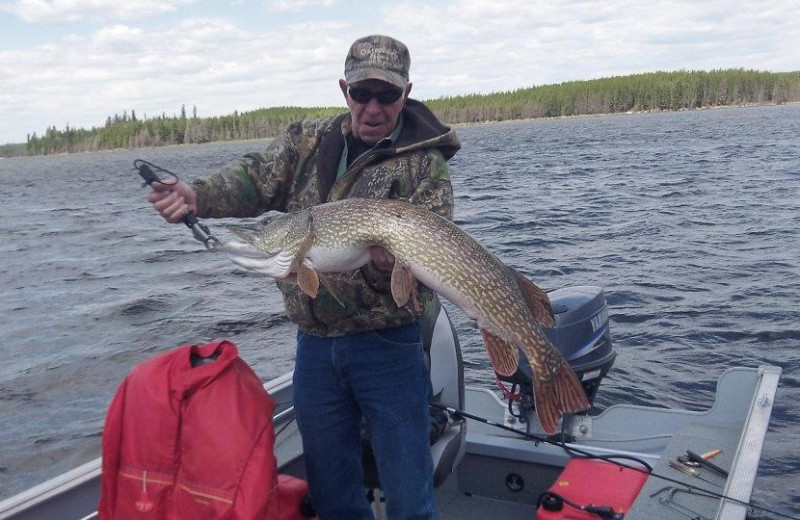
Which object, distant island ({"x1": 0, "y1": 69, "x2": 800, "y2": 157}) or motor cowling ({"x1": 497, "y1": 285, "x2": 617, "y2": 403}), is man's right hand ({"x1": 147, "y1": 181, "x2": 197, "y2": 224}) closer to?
motor cowling ({"x1": 497, "y1": 285, "x2": 617, "y2": 403})

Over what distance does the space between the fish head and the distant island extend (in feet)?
374

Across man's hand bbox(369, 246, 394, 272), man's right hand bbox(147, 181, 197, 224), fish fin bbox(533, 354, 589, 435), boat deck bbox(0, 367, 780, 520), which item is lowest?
boat deck bbox(0, 367, 780, 520)

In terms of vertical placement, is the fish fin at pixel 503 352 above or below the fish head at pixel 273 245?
below

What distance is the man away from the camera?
10.5 feet

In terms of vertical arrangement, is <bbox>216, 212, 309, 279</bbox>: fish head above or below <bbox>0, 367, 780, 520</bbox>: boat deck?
above

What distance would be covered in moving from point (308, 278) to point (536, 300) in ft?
3.23

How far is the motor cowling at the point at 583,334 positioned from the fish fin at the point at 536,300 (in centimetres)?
154

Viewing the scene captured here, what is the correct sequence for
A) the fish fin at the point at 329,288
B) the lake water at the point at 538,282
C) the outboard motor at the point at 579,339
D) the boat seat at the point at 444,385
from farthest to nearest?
the lake water at the point at 538,282 → the outboard motor at the point at 579,339 → the boat seat at the point at 444,385 → the fish fin at the point at 329,288

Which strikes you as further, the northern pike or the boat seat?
the boat seat

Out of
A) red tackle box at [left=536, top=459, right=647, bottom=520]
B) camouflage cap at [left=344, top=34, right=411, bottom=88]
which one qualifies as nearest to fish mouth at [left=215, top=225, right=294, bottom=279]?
camouflage cap at [left=344, top=34, right=411, bottom=88]

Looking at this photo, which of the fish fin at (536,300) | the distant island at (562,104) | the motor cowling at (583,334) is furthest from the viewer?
the distant island at (562,104)

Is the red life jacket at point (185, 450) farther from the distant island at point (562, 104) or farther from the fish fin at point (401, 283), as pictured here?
the distant island at point (562, 104)

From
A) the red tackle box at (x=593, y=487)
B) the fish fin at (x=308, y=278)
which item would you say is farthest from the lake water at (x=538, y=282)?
the fish fin at (x=308, y=278)

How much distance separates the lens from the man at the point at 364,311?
3.19 meters
